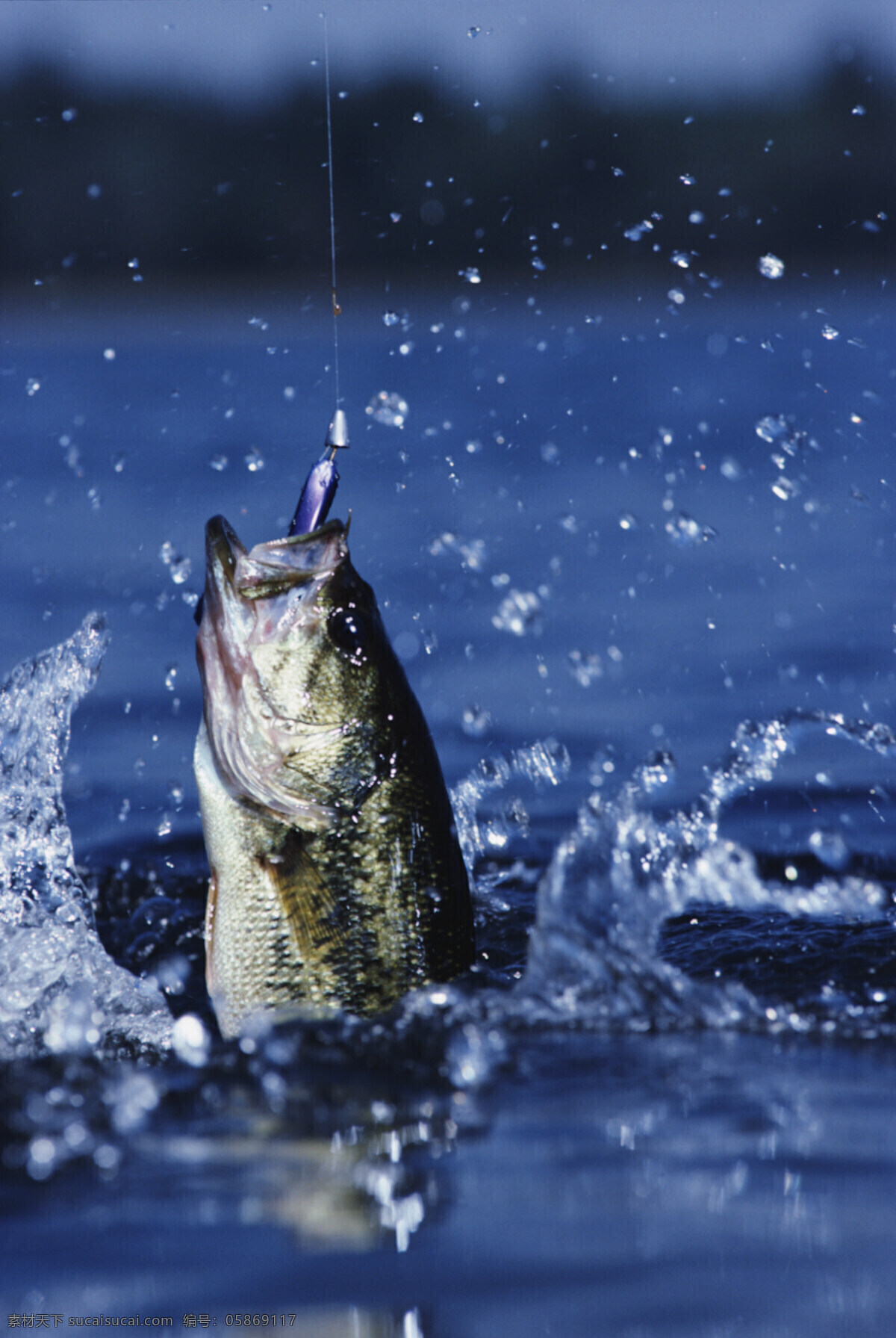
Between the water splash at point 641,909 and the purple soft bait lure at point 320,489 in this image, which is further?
the water splash at point 641,909

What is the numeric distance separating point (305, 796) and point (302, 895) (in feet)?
0.75

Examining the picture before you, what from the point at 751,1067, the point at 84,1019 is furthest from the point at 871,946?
the point at 84,1019

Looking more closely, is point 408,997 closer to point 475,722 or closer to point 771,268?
point 771,268

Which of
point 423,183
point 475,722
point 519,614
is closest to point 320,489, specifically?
point 475,722

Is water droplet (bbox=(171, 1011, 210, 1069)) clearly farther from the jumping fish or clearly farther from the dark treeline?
the dark treeline

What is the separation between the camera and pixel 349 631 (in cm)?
355

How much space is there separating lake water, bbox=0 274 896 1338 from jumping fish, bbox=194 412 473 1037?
174 millimetres

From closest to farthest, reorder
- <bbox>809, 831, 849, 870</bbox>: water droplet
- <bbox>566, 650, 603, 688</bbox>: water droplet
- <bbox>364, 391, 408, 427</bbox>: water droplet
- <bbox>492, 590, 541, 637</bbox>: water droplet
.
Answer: <bbox>364, 391, 408, 427</bbox>: water droplet < <bbox>809, 831, 849, 870</bbox>: water droplet < <bbox>566, 650, 603, 688</bbox>: water droplet < <bbox>492, 590, 541, 637</bbox>: water droplet

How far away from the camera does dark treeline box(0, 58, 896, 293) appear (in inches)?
864

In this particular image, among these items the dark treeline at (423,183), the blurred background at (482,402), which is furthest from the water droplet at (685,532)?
the dark treeline at (423,183)

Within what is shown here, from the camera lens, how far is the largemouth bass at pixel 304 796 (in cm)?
350

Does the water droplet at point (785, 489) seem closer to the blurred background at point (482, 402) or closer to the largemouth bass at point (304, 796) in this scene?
the blurred background at point (482, 402)

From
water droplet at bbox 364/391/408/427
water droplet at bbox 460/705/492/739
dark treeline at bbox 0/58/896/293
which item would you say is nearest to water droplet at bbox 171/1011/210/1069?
water droplet at bbox 364/391/408/427

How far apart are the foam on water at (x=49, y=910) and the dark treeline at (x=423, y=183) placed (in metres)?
14.9
